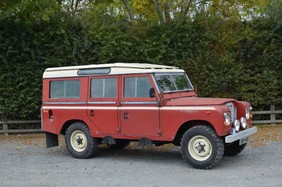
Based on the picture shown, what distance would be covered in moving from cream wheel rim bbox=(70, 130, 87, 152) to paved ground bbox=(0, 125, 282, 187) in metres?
0.30

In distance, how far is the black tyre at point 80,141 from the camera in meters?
8.91

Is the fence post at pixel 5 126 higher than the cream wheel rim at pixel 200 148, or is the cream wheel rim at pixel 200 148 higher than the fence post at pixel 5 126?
the cream wheel rim at pixel 200 148

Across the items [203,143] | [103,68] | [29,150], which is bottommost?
[29,150]

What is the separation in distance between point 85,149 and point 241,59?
297 inches

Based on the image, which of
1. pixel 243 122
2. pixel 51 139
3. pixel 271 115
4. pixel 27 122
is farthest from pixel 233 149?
pixel 27 122

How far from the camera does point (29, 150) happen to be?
1048 cm

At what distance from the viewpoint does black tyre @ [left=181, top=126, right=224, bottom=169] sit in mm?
7434

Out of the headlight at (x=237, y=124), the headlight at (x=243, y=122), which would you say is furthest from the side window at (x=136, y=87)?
the headlight at (x=243, y=122)

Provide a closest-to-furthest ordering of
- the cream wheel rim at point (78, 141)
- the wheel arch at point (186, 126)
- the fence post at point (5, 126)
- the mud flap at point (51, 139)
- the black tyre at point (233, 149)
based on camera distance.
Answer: the wheel arch at point (186, 126)
the black tyre at point (233, 149)
the cream wheel rim at point (78, 141)
the mud flap at point (51, 139)
the fence post at point (5, 126)

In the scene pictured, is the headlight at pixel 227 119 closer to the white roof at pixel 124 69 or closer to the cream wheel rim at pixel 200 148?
the cream wheel rim at pixel 200 148

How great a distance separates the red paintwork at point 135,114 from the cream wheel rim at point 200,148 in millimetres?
351

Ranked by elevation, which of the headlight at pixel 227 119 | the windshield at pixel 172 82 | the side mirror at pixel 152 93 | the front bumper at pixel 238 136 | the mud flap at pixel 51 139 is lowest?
the mud flap at pixel 51 139

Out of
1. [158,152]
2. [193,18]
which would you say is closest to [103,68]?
[158,152]

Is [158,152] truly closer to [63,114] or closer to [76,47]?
[63,114]
